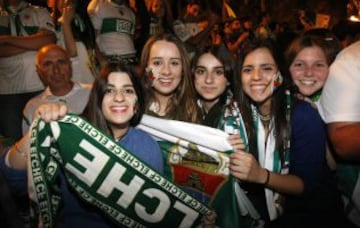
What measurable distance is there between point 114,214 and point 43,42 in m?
2.56

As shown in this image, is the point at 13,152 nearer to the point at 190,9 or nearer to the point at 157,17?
the point at 157,17

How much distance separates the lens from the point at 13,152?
227cm

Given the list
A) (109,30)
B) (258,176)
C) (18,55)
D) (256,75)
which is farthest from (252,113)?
(18,55)

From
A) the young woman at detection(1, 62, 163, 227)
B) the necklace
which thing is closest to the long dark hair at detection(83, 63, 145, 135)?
the young woman at detection(1, 62, 163, 227)

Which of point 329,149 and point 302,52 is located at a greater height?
point 302,52

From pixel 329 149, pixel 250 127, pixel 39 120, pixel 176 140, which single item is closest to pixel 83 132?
pixel 39 120

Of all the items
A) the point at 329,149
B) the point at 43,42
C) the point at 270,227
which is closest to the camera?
the point at 329,149

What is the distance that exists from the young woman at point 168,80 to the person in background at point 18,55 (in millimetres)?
1596

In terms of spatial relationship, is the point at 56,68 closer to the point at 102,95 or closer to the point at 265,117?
the point at 102,95

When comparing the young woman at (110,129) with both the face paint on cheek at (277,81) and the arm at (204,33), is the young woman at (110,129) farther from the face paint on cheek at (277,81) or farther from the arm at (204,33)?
the arm at (204,33)

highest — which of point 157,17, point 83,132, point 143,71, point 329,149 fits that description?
point 157,17

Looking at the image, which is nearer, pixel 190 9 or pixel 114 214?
pixel 114 214

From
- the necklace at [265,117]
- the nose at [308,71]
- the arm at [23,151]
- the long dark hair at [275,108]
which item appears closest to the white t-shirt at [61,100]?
the arm at [23,151]

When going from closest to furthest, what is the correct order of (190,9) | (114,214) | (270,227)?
(114,214) < (270,227) < (190,9)
